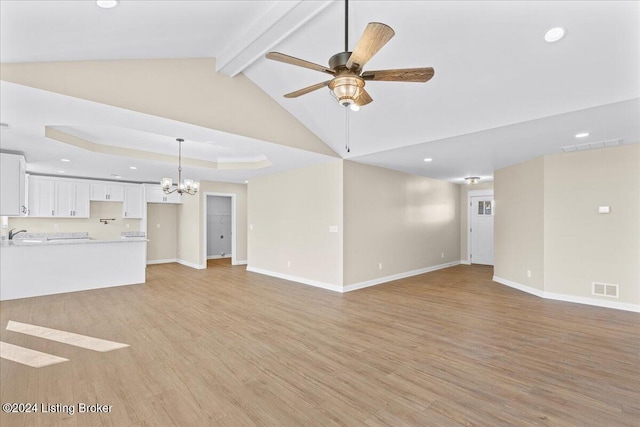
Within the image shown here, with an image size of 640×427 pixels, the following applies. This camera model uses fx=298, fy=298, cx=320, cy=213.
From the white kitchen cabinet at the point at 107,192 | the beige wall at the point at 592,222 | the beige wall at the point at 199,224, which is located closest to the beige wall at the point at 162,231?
the beige wall at the point at 199,224

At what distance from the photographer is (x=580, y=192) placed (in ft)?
15.9

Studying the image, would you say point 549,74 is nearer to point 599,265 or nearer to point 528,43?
point 528,43

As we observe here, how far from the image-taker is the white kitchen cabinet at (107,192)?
809 centimetres

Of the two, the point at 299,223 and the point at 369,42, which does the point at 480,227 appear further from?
the point at 369,42

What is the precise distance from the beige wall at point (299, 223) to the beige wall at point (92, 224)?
4.12m

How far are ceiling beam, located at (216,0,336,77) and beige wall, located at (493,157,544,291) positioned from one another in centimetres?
488

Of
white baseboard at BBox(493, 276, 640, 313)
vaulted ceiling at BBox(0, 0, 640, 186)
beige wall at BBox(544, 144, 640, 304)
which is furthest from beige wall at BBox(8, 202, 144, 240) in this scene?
beige wall at BBox(544, 144, 640, 304)

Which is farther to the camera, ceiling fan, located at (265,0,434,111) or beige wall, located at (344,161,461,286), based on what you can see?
beige wall, located at (344,161,461,286)

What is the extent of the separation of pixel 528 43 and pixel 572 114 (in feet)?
3.55

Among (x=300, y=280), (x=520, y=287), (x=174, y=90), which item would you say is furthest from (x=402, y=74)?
(x=520, y=287)

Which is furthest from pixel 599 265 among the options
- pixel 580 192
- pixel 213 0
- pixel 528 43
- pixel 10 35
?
pixel 10 35

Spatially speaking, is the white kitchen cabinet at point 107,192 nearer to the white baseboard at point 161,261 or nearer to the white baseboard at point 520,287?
the white baseboard at point 161,261

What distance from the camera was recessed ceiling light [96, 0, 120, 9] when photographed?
2086 millimetres

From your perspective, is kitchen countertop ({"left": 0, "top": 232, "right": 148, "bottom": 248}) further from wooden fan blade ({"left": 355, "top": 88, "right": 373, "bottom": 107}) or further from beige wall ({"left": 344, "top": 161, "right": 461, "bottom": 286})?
wooden fan blade ({"left": 355, "top": 88, "right": 373, "bottom": 107})
